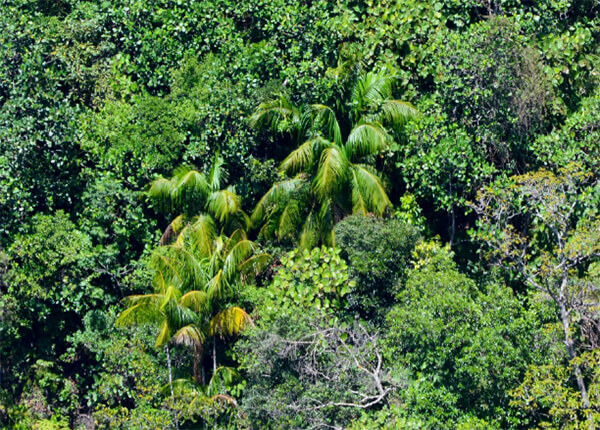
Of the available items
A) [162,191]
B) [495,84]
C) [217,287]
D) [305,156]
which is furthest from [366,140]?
[162,191]

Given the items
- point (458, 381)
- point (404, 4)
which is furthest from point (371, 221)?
point (404, 4)

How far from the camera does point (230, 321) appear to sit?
17.9 m

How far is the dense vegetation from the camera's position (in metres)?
16.4

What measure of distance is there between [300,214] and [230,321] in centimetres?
243

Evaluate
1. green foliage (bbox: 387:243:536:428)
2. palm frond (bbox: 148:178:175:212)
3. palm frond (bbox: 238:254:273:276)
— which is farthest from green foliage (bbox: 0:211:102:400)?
green foliage (bbox: 387:243:536:428)

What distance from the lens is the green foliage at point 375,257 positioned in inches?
688

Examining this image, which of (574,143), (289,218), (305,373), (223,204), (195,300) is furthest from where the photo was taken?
(223,204)

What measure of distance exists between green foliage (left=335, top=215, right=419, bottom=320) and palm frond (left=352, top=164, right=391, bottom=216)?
45 cm

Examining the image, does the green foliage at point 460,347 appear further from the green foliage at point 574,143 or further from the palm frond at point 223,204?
the palm frond at point 223,204

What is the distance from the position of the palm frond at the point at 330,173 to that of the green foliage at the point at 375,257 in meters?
0.65

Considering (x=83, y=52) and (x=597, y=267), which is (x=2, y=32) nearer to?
(x=83, y=52)

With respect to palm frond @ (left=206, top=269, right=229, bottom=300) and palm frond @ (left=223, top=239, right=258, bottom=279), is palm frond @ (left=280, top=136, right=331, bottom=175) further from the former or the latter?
palm frond @ (left=206, top=269, right=229, bottom=300)

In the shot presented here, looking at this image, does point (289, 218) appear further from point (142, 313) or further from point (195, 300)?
point (142, 313)

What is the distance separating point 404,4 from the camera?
2033cm
